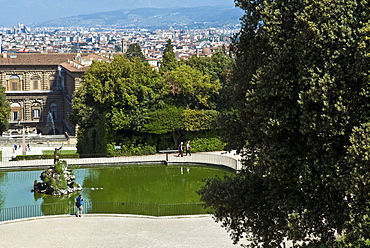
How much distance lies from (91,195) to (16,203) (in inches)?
125

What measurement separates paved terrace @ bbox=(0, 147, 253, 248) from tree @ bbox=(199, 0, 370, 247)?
5274 mm

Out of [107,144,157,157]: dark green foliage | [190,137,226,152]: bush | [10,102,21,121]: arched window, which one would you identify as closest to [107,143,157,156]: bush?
[107,144,157,157]: dark green foliage

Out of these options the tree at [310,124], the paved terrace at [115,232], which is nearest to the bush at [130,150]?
the paved terrace at [115,232]

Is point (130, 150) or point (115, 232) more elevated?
point (130, 150)

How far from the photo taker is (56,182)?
2834 cm

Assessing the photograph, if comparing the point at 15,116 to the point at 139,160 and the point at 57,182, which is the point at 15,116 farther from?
the point at 57,182

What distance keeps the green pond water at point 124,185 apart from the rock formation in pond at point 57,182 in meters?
0.31

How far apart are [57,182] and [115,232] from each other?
307 inches

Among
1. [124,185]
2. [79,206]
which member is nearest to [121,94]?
[124,185]

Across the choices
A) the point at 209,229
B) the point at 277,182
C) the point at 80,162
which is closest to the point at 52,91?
the point at 80,162

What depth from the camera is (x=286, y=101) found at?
14.2 m

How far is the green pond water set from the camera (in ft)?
91.0

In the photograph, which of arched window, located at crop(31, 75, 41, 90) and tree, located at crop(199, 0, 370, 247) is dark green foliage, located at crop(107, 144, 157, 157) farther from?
arched window, located at crop(31, 75, 41, 90)

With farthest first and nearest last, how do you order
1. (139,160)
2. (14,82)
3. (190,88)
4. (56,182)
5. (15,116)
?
(15,116) < (14,82) < (190,88) < (139,160) < (56,182)
